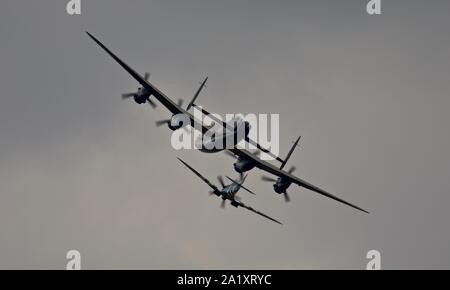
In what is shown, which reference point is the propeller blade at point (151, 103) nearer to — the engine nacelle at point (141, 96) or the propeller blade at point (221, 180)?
the engine nacelle at point (141, 96)

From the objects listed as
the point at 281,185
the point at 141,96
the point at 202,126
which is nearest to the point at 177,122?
the point at 202,126

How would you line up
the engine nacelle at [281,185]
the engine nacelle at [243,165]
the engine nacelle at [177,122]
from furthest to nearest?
1. the engine nacelle at [281,185]
2. the engine nacelle at [243,165]
3. the engine nacelle at [177,122]

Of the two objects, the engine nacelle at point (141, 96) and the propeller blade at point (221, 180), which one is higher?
the engine nacelle at point (141, 96)

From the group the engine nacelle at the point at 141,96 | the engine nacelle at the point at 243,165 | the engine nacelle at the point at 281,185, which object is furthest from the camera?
the engine nacelle at the point at 281,185

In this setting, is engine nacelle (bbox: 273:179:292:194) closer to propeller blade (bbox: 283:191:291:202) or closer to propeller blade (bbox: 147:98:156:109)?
propeller blade (bbox: 283:191:291:202)

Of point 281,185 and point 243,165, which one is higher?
point 243,165

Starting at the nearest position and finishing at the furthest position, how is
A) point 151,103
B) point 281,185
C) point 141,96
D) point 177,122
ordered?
point 177,122 < point 151,103 < point 141,96 < point 281,185

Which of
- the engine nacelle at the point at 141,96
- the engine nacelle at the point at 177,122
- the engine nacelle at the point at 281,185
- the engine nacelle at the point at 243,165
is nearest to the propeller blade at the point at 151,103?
the engine nacelle at the point at 141,96

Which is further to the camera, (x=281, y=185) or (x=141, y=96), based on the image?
(x=281, y=185)

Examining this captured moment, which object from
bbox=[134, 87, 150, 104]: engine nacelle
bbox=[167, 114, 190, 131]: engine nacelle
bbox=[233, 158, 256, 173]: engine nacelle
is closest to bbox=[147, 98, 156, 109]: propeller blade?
bbox=[134, 87, 150, 104]: engine nacelle

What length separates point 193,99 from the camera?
123125mm

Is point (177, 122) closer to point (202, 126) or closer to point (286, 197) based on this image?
point (202, 126)
